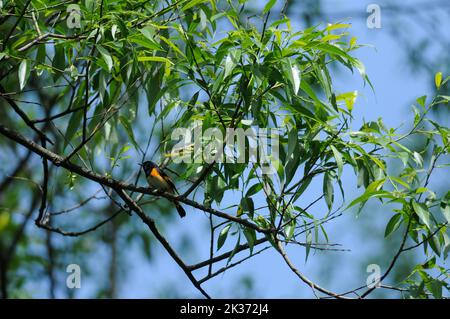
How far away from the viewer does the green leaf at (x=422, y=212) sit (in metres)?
2.80

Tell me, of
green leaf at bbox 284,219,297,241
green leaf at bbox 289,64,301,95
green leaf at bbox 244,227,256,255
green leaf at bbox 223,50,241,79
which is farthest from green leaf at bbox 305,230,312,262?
green leaf at bbox 223,50,241,79

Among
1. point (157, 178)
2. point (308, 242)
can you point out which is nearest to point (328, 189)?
point (308, 242)

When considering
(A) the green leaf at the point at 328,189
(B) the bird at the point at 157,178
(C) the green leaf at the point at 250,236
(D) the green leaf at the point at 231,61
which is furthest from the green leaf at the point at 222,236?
(B) the bird at the point at 157,178

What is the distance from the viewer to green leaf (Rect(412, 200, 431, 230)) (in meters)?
2.80

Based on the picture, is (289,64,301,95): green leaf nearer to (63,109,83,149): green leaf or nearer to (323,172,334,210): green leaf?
(323,172,334,210): green leaf

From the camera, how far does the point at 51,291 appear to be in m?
6.36

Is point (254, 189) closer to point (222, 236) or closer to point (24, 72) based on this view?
point (222, 236)

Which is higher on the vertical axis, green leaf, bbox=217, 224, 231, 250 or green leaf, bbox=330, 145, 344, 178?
green leaf, bbox=330, 145, 344, 178

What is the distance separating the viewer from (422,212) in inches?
112
